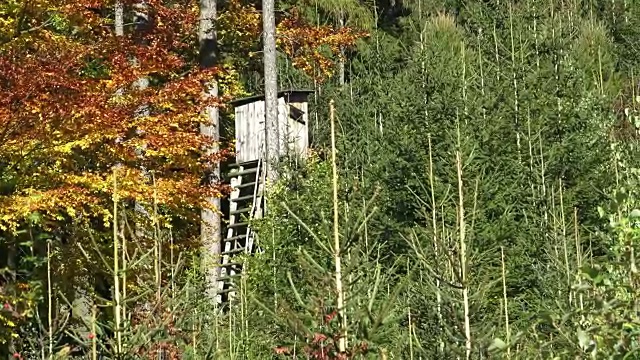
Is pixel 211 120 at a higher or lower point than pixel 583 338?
higher

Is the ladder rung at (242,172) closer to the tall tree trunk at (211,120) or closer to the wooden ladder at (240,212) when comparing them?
the wooden ladder at (240,212)

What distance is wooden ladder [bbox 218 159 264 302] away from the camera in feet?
62.0

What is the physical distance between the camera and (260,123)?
69.3 feet

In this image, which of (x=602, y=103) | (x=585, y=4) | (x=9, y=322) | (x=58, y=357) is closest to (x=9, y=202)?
(x=9, y=322)

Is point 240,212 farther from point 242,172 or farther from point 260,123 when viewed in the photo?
point 260,123

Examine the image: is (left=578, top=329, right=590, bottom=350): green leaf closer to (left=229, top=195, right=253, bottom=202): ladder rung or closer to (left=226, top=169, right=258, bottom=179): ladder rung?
(left=229, top=195, right=253, bottom=202): ladder rung

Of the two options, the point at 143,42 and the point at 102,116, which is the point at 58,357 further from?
the point at 143,42

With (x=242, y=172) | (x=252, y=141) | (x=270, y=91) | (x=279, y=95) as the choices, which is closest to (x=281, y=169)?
(x=270, y=91)

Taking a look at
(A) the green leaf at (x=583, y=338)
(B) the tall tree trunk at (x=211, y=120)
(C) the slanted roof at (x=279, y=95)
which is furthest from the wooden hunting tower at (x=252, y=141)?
(A) the green leaf at (x=583, y=338)

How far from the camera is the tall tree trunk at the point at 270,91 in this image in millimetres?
18938

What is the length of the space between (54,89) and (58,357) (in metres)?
8.87

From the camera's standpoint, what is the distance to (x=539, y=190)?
47.2 feet

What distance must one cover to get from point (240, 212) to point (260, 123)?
2231 mm

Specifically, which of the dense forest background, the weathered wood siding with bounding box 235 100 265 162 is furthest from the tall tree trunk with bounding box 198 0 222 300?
the weathered wood siding with bounding box 235 100 265 162
